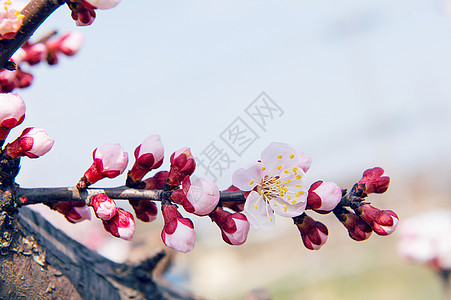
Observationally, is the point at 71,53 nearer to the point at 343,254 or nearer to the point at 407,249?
the point at 407,249

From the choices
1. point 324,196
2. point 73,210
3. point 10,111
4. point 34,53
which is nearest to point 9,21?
point 10,111

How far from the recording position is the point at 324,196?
2.59 feet

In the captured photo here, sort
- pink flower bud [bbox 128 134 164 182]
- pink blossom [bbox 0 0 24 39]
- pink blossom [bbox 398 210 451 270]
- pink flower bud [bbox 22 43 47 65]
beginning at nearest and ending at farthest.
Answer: pink blossom [bbox 0 0 24 39] → pink flower bud [bbox 128 134 164 182] → pink flower bud [bbox 22 43 47 65] → pink blossom [bbox 398 210 451 270]

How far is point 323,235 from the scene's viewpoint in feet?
2.80

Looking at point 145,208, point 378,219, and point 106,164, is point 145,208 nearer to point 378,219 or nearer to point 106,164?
point 106,164

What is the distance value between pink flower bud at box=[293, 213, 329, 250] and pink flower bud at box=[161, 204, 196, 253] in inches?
8.5

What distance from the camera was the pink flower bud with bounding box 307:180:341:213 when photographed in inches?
31.0

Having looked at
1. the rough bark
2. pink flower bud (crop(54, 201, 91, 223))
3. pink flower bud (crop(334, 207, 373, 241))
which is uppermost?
pink flower bud (crop(334, 207, 373, 241))

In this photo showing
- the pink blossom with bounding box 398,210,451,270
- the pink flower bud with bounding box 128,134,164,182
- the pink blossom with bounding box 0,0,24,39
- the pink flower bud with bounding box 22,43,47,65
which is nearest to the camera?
the pink blossom with bounding box 0,0,24,39

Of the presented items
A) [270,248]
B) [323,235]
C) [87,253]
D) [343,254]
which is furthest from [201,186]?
[270,248]

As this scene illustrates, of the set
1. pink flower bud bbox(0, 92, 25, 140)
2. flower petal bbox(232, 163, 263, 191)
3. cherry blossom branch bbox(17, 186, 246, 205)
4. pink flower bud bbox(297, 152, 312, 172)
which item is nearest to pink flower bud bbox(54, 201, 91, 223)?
cherry blossom branch bbox(17, 186, 246, 205)

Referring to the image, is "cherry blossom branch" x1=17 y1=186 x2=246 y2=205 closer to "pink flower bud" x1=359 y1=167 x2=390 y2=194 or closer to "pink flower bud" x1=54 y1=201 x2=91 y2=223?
"pink flower bud" x1=54 y1=201 x2=91 y2=223

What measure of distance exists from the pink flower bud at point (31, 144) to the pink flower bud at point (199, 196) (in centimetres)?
26

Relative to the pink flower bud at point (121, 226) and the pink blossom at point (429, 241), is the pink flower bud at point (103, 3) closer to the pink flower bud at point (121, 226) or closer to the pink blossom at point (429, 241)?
the pink flower bud at point (121, 226)
